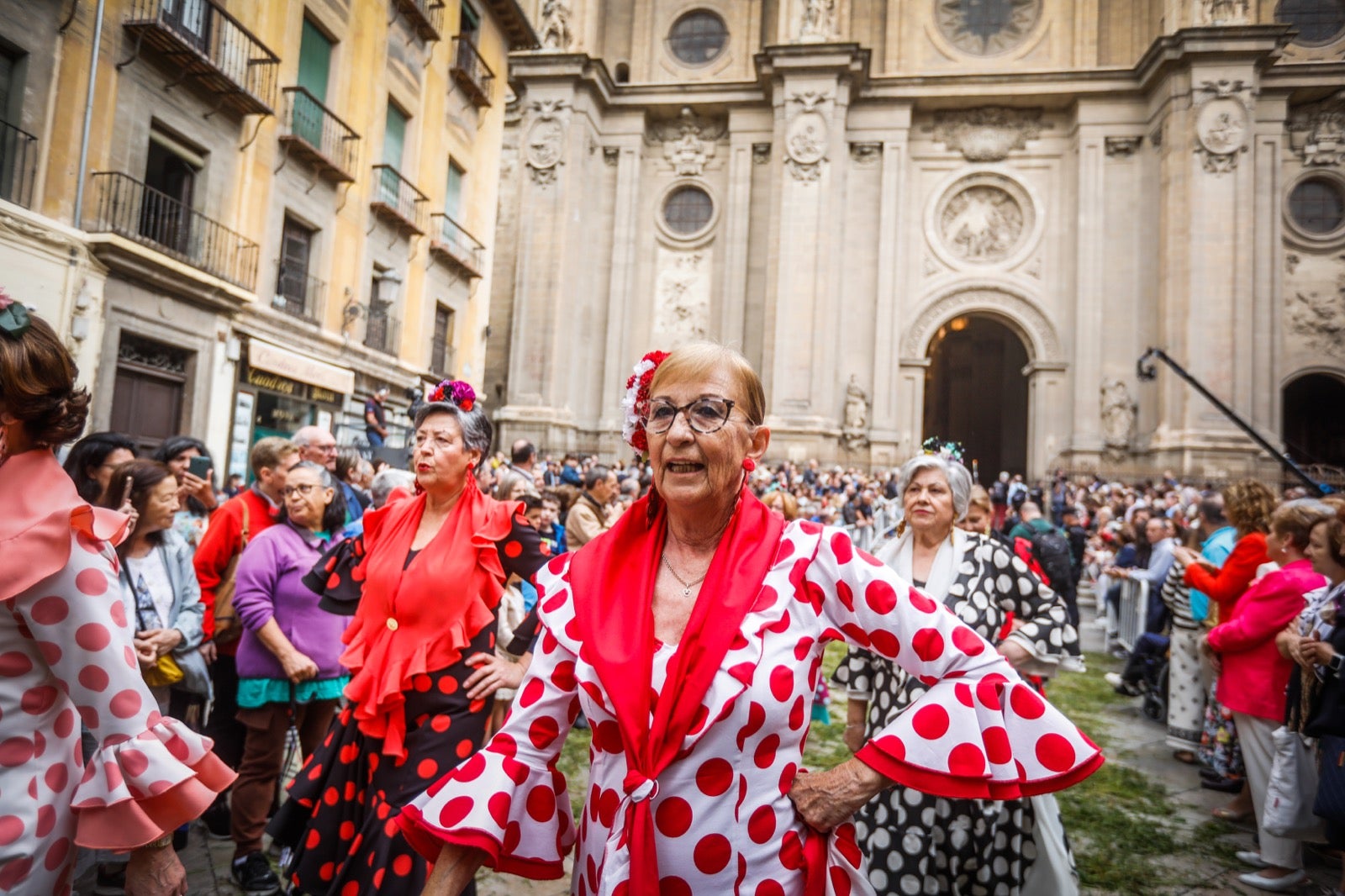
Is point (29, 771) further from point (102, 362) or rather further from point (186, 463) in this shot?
point (102, 362)

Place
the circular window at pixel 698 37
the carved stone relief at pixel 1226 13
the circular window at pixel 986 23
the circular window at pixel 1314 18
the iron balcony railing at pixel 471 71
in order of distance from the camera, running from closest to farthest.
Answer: the iron balcony railing at pixel 471 71 → the carved stone relief at pixel 1226 13 → the circular window at pixel 1314 18 → the circular window at pixel 986 23 → the circular window at pixel 698 37

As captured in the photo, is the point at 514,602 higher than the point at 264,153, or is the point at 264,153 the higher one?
the point at 264,153

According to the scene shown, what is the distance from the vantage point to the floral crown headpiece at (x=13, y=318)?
173cm

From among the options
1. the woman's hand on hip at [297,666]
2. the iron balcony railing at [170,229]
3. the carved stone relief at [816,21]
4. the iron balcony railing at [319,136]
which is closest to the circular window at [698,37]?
the carved stone relief at [816,21]

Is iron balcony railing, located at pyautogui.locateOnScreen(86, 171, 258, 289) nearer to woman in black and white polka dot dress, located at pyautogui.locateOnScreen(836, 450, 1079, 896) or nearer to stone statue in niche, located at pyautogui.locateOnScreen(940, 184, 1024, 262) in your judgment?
woman in black and white polka dot dress, located at pyautogui.locateOnScreen(836, 450, 1079, 896)

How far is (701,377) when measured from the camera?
188 centimetres

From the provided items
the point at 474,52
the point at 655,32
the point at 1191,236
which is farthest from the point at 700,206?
the point at 1191,236

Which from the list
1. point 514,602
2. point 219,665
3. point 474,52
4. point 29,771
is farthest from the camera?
point 474,52

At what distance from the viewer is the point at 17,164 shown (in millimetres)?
8852

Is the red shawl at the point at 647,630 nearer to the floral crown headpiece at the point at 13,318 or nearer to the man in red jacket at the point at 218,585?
the floral crown headpiece at the point at 13,318

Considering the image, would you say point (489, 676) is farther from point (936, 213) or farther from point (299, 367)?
point (936, 213)

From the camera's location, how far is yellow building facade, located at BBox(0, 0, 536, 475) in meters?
9.32

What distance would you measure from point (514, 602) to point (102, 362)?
28.4ft

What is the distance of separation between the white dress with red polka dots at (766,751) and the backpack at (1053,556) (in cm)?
729
